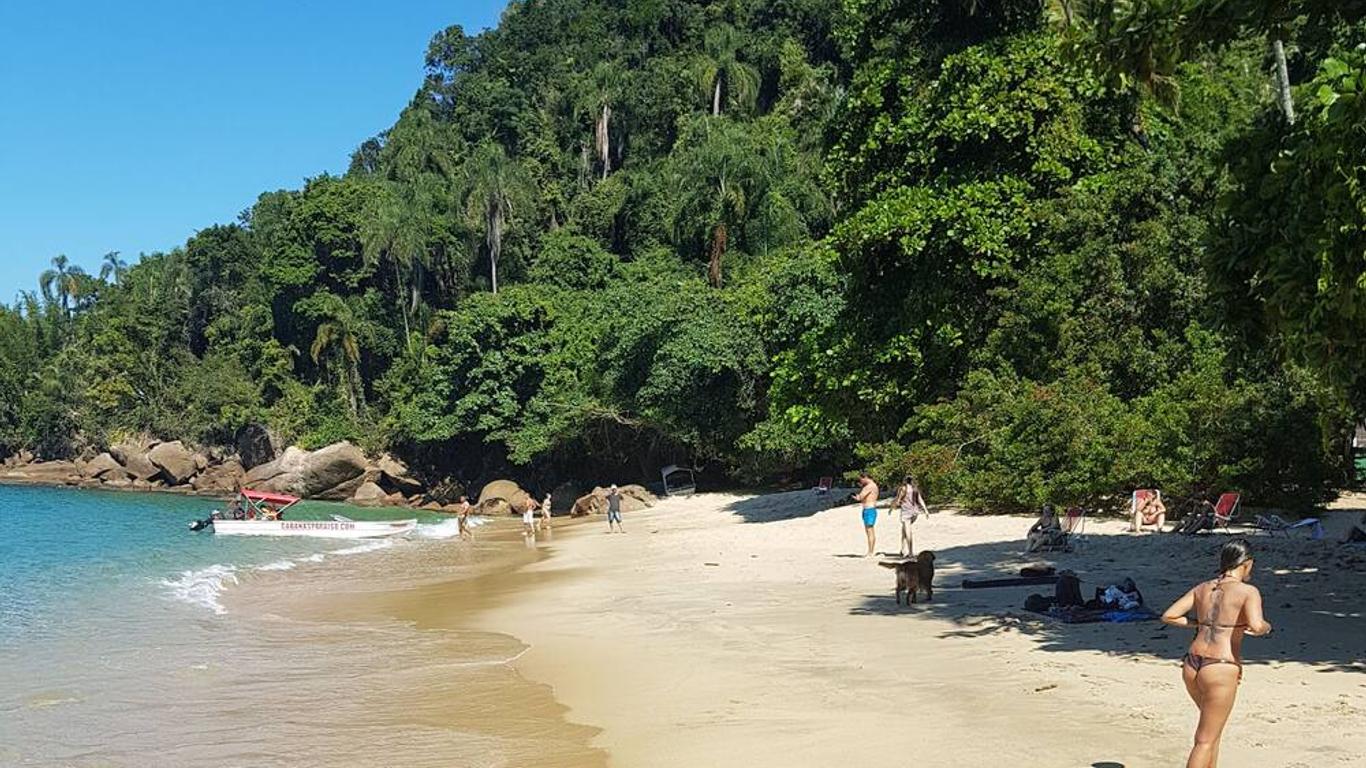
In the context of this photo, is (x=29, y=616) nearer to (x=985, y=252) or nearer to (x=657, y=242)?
(x=985, y=252)

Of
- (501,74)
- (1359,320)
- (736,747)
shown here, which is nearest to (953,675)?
(736,747)

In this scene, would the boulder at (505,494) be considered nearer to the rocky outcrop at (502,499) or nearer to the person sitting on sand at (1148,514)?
the rocky outcrop at (502,499)

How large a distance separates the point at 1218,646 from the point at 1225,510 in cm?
1258

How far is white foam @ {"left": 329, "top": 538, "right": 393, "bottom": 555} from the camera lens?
30.1 meters

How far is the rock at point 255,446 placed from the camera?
7044cm

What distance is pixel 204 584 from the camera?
73.7 feet

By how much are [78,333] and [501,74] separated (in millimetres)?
40356

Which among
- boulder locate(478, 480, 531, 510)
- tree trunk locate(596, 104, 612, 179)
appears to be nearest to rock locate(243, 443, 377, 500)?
boulder locate(478, 480, 531, 510)

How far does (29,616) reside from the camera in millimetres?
18547

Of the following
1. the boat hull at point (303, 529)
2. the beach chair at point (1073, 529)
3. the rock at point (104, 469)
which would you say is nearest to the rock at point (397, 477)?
the boat hull at point (303, 529)

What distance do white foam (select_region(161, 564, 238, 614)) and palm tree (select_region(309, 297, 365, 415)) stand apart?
141 feet

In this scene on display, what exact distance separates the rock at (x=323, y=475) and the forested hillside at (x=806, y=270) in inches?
113

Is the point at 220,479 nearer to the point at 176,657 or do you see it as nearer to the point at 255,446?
the point at 255,446

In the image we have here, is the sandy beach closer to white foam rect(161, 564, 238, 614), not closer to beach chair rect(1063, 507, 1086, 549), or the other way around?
beach chair rect(1063, 507, 1086, 549)
